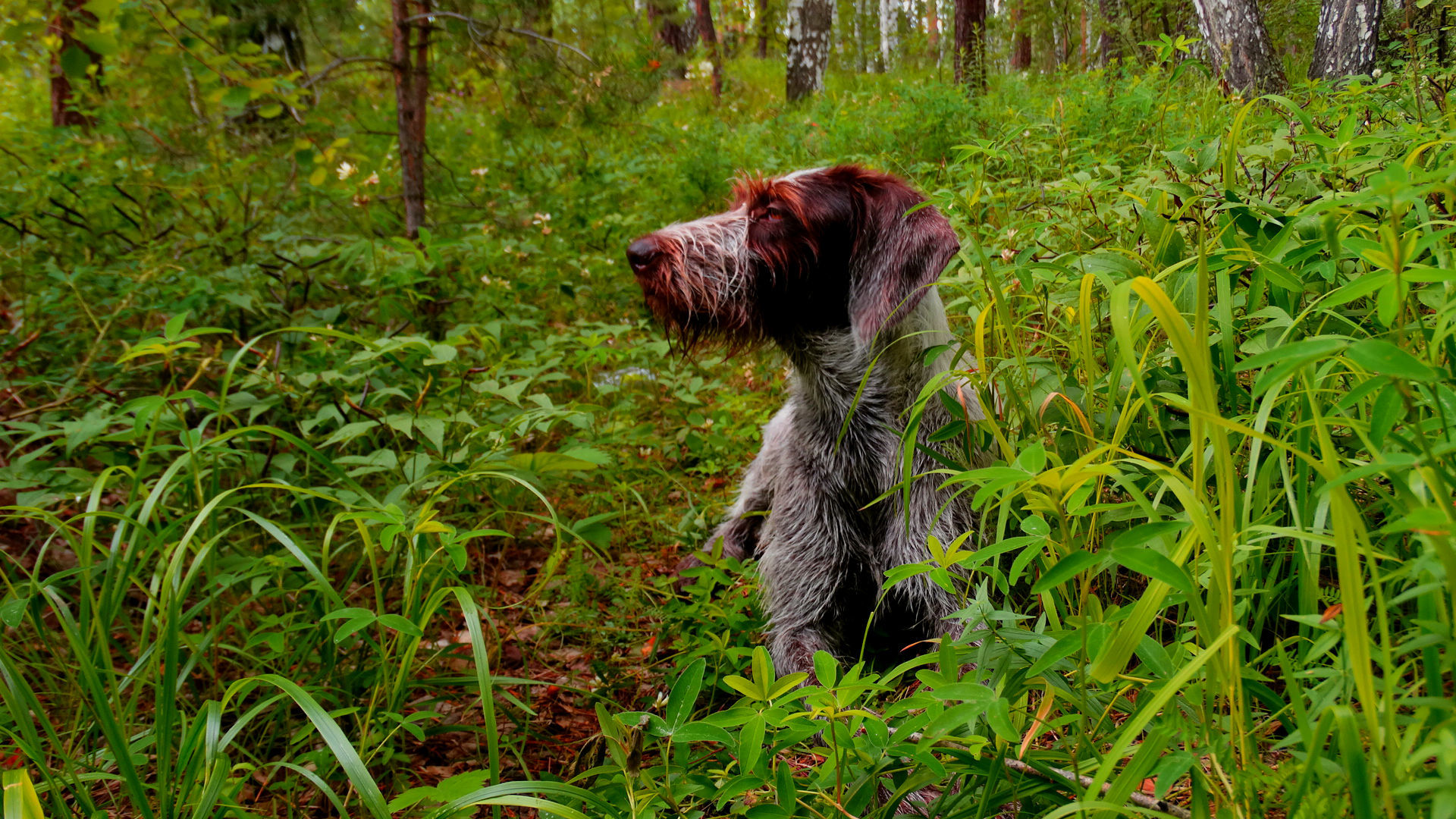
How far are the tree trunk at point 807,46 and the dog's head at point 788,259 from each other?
26.3 feet

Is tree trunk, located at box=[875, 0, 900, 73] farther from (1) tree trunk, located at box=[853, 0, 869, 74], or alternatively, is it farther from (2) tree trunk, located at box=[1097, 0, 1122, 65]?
(2) tree trunk, located at box=[1097, 0, 1122, 65]

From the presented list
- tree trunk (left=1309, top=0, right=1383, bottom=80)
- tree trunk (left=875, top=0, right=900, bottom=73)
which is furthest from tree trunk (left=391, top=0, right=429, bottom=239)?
tree trunk (left=875, top=0, right=900, bottom=73)

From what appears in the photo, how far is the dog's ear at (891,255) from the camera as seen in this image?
7.98ft

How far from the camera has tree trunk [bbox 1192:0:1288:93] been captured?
5914 millimetres

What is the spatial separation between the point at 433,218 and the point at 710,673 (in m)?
3.71

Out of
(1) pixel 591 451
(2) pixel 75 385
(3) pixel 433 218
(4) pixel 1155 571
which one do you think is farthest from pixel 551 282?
(4) pixel 1155 571

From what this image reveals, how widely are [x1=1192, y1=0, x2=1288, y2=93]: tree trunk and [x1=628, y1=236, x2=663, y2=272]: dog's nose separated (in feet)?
16.5

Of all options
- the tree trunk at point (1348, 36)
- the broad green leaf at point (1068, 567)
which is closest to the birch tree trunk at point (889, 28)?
the tree trunk at point (1348, 36)

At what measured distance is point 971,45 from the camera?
8305mm

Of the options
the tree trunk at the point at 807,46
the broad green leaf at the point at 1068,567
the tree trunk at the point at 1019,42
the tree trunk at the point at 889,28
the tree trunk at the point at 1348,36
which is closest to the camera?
the broad green leaf at the point at 1068,567

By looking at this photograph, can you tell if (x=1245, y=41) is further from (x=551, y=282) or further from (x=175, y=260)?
(x=175, y=260)

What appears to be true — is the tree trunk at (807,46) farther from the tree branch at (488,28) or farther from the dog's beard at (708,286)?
the dog's beard at (708,286)

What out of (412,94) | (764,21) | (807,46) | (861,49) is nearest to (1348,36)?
(412,94)

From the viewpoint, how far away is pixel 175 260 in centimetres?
385
